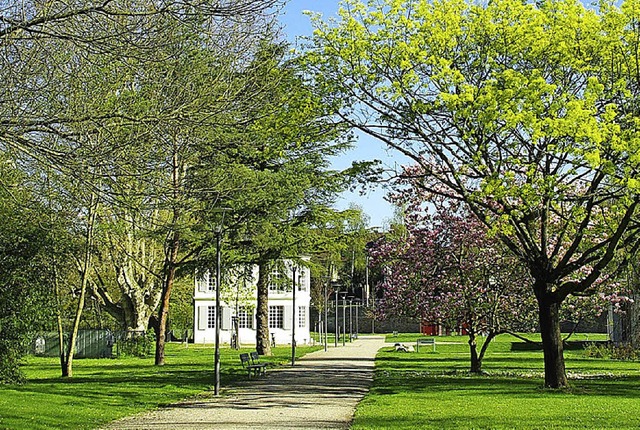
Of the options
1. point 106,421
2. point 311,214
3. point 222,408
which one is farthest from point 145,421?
point 311,214

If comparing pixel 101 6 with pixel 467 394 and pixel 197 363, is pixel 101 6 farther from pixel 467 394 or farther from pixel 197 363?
pixel 197 363

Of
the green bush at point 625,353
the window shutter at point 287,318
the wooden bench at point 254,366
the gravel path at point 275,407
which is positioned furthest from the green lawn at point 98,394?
the window shutter at point 287,318

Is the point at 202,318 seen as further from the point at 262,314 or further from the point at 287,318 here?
the point at 262,314

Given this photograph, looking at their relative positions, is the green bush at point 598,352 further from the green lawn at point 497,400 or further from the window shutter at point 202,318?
the window shutter at point 202,318

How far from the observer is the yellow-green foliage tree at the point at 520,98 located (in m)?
18.9

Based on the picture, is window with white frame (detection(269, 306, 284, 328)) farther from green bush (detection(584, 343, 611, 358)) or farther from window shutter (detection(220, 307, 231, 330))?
green bush (detection(584, 343, 611, 358))

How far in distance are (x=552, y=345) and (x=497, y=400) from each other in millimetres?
3546

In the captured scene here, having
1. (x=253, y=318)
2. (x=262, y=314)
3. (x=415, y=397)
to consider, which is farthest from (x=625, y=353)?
(x=253, y=318)

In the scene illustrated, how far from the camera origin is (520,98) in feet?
62.8

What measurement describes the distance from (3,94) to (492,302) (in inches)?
819

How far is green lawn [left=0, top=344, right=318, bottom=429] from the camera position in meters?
15.7

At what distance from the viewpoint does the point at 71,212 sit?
25.1 meters

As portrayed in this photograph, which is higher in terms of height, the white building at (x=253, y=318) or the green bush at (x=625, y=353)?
the white building at (x=253, y=318)

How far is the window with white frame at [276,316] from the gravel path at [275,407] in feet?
122
